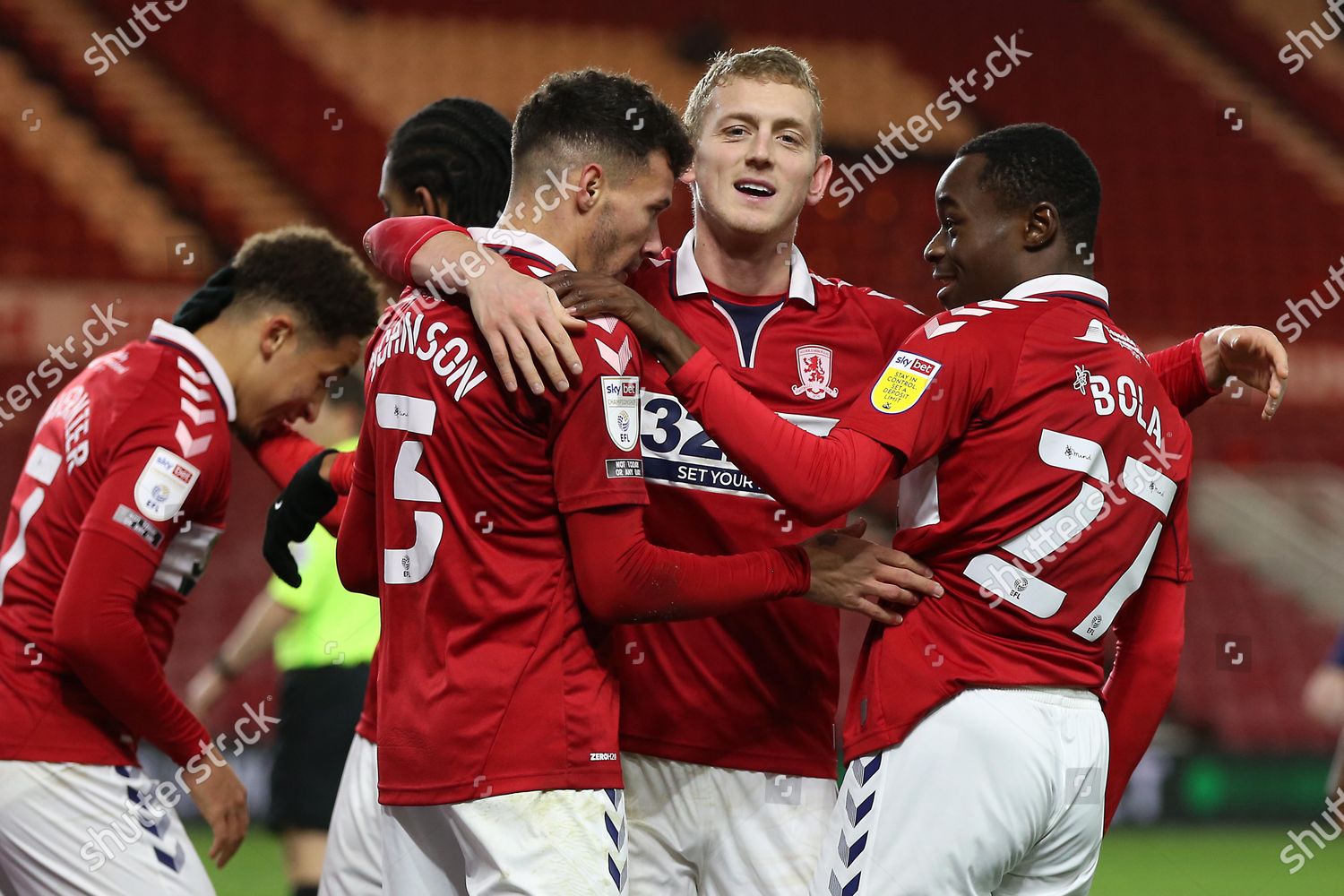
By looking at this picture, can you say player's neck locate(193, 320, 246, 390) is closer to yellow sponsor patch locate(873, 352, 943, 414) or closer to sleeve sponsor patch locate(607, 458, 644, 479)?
sleeve sponsor patch locate(607, 458, 644, 479)

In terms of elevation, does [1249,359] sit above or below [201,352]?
above

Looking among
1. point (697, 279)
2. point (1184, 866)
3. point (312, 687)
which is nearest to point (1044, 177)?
point (697, 279)

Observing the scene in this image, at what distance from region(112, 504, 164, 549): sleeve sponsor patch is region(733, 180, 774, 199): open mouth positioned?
5.21ft

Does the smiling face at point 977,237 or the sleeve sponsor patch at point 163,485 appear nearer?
the smiling face at point 977,237

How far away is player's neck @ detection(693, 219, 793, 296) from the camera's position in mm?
3312

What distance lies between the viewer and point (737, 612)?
3.18 m

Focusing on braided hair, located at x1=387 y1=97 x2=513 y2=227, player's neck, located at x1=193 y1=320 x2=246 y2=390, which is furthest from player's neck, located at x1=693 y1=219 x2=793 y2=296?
player's neck, located at x1=193 y1=320 x2=246 y2=390

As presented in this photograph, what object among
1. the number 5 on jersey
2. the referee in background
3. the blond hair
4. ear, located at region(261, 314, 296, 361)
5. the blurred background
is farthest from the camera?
the blurred background

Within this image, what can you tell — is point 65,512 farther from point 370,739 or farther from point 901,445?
point 901,445

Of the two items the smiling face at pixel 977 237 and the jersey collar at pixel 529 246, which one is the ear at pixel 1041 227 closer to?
the smiling face at pixel 977 237

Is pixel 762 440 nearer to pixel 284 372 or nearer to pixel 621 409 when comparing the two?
pixel 621 409

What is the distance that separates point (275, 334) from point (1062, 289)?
2.02 metres

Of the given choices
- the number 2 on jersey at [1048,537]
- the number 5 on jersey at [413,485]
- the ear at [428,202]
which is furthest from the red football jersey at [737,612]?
A: the ear at [428,202]

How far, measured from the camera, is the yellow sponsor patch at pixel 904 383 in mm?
2719
